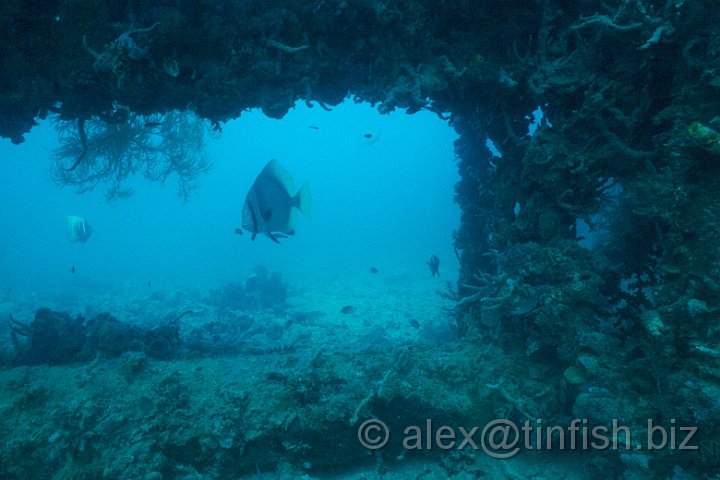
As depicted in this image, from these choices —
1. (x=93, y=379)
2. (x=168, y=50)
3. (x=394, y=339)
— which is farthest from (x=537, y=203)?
(x=394, y=339)

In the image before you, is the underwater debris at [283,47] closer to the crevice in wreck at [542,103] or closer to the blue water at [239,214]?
the crevice in wreck at [542,103]

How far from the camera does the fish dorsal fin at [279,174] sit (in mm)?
3709

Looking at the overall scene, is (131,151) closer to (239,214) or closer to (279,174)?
(279,174)

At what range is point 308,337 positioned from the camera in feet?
28.2

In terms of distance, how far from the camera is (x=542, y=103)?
404cm

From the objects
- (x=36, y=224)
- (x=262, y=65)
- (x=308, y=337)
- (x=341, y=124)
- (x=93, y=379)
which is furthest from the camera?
(x=341, y=124)

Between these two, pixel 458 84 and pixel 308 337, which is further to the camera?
pixel 308 337

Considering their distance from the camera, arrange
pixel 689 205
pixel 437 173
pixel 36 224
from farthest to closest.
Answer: pixel 437 173 → pixel 36 224 → pixel 689 205

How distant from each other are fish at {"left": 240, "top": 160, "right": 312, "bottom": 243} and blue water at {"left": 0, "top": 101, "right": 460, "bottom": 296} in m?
19.7

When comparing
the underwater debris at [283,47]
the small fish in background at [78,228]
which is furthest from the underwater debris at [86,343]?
the small fish in background at [78,228]

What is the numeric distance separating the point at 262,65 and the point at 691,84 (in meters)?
4.08

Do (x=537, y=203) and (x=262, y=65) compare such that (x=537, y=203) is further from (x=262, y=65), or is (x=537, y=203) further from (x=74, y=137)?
(x=74, y=137)

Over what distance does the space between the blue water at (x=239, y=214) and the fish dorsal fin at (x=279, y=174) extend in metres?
19.7

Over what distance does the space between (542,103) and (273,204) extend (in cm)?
328
